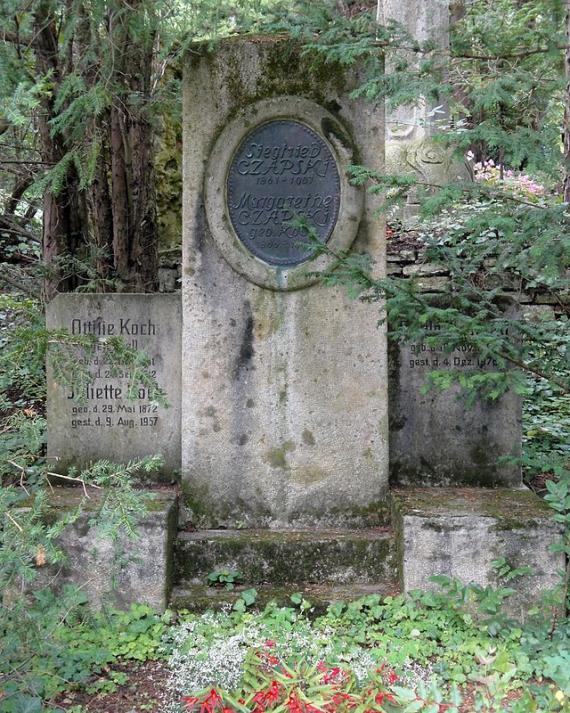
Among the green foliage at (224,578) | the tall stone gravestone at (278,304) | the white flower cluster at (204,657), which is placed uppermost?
the tall stone gravestone at (278,304)

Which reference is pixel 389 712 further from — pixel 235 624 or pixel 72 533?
pixel 72 533

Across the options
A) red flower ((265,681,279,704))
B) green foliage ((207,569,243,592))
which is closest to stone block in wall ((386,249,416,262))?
green foliage ((207,569,243,592))

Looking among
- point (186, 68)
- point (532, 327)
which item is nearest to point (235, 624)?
point (532, 327)

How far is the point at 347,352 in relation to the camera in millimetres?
4168

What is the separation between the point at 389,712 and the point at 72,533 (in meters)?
1.74

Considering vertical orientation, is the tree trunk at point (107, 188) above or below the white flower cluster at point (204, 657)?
above

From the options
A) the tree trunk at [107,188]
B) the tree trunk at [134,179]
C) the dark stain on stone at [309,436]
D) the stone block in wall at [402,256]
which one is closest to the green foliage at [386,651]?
the dark stain on stone at [309,436]

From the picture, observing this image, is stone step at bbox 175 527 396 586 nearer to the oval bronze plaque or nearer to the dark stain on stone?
the dark stain on stone

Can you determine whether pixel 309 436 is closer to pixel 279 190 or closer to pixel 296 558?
pixel 296 558

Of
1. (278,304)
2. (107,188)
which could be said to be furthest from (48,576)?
(107,188)

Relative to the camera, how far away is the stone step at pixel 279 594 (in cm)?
377

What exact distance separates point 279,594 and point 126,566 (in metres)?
0.77

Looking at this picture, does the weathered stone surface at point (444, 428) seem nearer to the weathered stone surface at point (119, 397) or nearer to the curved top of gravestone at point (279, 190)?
the curved top of gravestone at point (279, 190)

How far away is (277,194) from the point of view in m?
4.18
